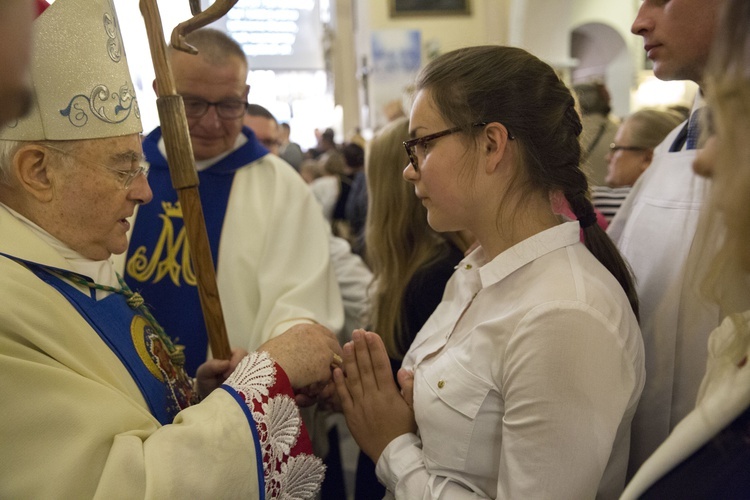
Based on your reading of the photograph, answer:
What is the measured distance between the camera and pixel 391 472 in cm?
154

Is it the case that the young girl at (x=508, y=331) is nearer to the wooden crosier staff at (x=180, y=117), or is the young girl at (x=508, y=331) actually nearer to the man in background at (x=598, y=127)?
the wooden crosier staff at (x=180, y=117)

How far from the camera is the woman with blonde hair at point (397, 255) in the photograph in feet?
7.03

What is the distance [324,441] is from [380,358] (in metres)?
0.89

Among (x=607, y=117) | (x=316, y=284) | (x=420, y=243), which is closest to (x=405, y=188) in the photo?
(x=420, y=243)

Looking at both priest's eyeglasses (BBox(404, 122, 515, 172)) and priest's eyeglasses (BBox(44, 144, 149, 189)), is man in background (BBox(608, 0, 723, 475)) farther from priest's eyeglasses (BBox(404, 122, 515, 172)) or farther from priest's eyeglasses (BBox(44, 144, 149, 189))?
priest's eyeglasses (BBox(44, 144, 149, 189))

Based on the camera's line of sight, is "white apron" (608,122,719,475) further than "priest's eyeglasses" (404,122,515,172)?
Yes

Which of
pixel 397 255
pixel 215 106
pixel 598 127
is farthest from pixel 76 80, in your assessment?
pixel 598 127

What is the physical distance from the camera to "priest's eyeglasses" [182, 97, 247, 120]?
2.39 metres

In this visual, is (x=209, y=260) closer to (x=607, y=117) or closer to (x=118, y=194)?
(x=118, y=194)

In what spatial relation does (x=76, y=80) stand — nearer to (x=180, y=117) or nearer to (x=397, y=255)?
(x=180, y=117)

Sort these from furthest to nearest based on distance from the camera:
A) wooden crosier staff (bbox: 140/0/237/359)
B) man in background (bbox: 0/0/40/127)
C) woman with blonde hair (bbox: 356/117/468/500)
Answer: woman with blonde hair (bbox: 356/117/468/500) → wooden crosier staff (bbox: 140/0/237/359) → man in background (bbox: 0/0/40/127)

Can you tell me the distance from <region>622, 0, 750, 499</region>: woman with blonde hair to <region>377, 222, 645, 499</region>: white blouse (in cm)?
19

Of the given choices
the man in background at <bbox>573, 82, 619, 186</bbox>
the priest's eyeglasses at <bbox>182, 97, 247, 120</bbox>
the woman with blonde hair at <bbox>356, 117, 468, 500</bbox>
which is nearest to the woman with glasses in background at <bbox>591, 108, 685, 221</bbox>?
the man in background at <bbox>573, 82, 619, 186</bbox>

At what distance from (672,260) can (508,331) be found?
0.62 metres
